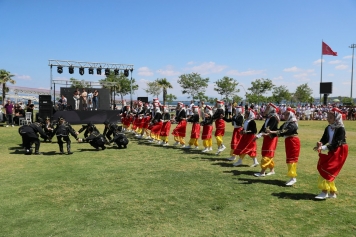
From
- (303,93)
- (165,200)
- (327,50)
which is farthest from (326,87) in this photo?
(165,200)

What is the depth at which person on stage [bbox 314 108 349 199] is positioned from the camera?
19.3 feet

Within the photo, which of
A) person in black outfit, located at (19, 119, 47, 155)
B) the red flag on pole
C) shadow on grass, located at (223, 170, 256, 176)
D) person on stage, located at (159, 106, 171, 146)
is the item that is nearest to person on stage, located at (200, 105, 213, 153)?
person on stage, located at (159, 106, 171, 146)

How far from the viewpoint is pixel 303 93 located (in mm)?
52906

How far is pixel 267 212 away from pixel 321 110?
31008mm

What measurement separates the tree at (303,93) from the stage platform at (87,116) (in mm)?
39547

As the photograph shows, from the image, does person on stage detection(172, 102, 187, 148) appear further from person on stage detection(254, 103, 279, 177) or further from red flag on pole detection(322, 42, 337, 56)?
red flag on pole detection(322, 42, 337, 56)

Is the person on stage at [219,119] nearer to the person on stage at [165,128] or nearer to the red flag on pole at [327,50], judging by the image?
the person on stage at [165,128]

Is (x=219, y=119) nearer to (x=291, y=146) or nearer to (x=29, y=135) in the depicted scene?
(x=291, y=146)

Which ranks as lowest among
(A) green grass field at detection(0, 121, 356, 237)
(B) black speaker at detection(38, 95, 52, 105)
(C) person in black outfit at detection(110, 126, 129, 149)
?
(A) green grass field at detection(0, 121, 356, 237)

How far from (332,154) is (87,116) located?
809 inches

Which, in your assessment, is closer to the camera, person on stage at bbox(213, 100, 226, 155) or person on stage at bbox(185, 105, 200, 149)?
person on stage at bbox(213, 100, 226, 155)

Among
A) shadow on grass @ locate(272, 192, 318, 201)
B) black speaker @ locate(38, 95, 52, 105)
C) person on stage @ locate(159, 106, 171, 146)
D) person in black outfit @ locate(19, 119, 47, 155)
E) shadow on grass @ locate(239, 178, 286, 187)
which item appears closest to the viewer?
shadow on grass @ locate(272, 192, 318, 201)

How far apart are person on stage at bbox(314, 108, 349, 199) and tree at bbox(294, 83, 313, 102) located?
50.8m

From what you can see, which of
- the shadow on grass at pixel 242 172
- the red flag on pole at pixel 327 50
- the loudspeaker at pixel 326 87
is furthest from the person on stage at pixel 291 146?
the red flag on pole at pixel 327 50
